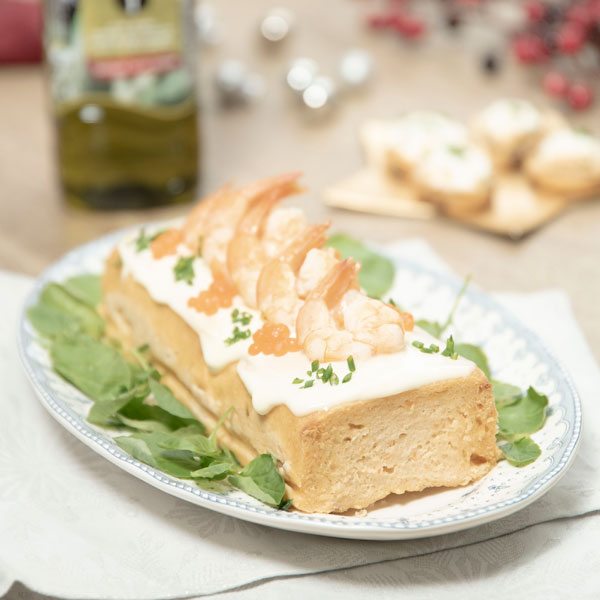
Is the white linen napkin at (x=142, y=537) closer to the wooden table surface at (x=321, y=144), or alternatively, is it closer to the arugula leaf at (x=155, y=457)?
the arugula leaf at (x=155, y=457)

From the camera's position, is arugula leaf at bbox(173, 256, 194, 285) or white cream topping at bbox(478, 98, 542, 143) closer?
arugula leaf at bbox(173, 256, 194, 285)

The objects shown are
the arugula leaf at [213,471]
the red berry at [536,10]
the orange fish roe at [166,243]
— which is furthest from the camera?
the red berry at [536,10]

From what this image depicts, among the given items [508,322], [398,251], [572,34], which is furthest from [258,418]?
[572,34]

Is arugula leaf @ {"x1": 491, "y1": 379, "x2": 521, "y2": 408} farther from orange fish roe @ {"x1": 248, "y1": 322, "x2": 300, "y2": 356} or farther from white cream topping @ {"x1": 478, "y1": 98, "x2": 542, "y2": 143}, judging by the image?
white cream topping @ {"x1": 478, "y1": 98, "x2": 542, "y2": 143}

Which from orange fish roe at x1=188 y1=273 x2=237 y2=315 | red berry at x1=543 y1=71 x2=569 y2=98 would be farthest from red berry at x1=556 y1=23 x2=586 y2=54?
orange fish roe at x1=188 y1=273 x2=237 y2=315

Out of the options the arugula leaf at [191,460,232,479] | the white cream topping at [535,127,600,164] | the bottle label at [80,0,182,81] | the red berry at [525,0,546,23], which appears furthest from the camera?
the red berry at [525,0,546,23]

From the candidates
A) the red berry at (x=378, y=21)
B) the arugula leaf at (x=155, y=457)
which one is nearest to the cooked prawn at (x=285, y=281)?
the arugula leaf at (x=155, y=457)
